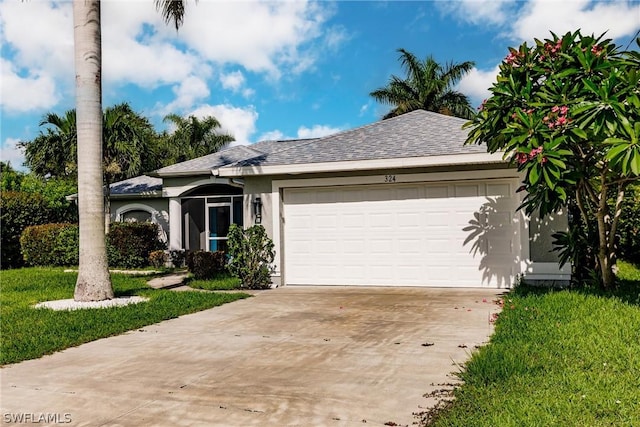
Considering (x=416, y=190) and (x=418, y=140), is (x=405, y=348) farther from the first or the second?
(x=418, y=140)

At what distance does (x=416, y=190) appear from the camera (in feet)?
38.6

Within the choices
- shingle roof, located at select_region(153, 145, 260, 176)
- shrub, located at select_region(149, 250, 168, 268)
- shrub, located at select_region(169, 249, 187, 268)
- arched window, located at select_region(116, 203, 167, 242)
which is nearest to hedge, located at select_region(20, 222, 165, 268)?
shrub, located at select_region(149, 250, 168, 268)

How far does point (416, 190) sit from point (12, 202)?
47.8ft

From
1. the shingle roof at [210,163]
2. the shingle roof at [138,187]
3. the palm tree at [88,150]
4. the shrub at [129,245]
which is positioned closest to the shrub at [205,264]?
the palm tree at [88,150]

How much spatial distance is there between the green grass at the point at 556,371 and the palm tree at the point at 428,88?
2279cm

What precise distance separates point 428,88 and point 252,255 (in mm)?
20041

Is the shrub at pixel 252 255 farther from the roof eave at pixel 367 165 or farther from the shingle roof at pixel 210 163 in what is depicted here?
the shingle roof at pixel 210 163

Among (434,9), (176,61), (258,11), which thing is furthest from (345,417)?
(176,61)

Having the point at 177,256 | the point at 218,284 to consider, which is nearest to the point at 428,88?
the point at 177,256

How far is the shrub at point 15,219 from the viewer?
18.4 m

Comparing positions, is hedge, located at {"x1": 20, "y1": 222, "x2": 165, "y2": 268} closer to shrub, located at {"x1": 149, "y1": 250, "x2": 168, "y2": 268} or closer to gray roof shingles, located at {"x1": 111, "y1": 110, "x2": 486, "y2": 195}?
shrub, located at {"x1": 149, "y1": 250, "x2": 168, "y2": 268}

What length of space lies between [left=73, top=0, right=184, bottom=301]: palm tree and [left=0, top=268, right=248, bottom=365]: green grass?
2.90ft

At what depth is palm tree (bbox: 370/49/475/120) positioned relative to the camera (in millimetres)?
29266

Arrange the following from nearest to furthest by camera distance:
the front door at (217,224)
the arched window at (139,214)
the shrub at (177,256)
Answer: the shrub at (177,256), the front door at (217,224), the arched window at (139,214)
